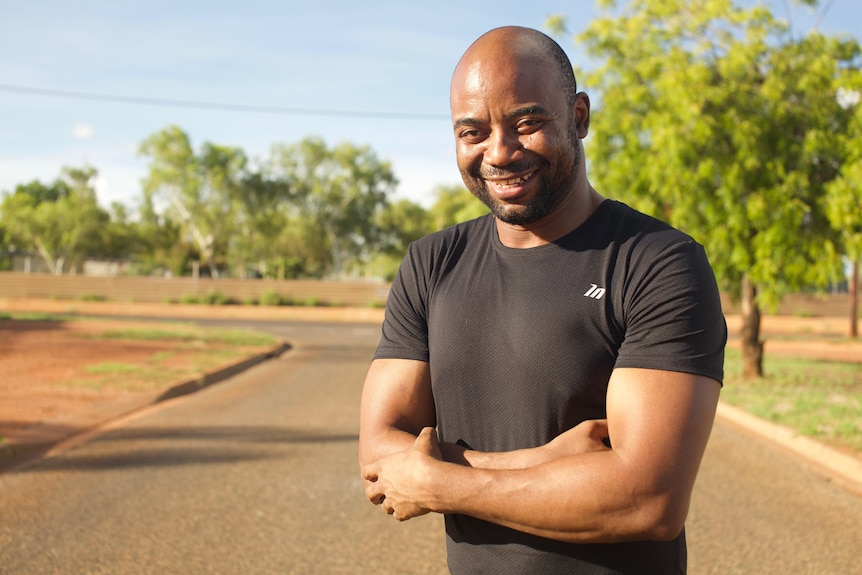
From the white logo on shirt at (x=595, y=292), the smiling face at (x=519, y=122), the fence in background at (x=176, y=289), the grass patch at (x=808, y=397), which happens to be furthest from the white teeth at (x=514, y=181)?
the fence in background at (x=176, y=289)

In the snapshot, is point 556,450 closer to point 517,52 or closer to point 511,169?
point 511,169

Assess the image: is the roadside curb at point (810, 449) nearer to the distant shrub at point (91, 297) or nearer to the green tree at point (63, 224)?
the distant shrub at point (91, 297)

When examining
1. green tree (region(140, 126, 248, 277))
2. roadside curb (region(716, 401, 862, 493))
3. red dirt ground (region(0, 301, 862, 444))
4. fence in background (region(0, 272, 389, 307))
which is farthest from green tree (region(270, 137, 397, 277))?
roadside curb (region(716, 401, 862, 493))

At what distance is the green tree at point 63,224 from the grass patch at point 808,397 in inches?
2210

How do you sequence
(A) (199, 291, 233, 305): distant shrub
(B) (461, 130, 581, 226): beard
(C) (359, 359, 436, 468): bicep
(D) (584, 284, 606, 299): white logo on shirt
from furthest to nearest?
(A) (199, 291, 233, 305): distant shrub → (C) (359, 359, 436, 468): bicep → (B) (461, 130, 581, 226): beard → (D) (584, 284, 606, 299): white logo on shirt

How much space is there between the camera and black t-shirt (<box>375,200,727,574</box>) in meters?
1.82

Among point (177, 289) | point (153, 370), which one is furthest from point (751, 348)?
point (177, 289)

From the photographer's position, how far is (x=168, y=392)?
39.9 ft

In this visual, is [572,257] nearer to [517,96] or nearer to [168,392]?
[517,96]

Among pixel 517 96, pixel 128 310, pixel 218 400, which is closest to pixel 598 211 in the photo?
pixel 517 96

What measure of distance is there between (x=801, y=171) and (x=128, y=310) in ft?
107

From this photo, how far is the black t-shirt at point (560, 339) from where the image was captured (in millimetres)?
1815

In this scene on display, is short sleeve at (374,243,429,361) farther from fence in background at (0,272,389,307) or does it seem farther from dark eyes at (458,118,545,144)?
fence in background at (0,272,389,307)

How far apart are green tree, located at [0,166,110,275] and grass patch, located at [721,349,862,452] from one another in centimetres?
5614
